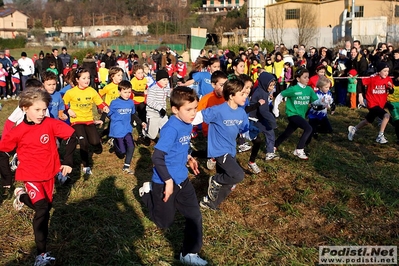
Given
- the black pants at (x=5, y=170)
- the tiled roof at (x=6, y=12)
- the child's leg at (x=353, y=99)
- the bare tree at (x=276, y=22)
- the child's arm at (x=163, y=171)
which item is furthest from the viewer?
the tiled roof at (x=6, y=12)

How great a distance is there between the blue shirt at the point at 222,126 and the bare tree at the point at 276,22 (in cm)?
4125

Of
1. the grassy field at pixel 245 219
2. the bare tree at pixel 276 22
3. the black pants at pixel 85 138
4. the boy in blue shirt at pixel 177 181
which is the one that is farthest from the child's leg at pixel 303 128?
the bare tree at pixel 276 22

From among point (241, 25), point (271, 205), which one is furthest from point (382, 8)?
point (271, 205)

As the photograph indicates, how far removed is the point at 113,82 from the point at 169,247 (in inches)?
194

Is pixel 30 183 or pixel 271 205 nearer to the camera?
pixel 30 183

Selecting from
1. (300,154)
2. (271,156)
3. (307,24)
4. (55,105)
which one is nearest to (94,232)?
(55,105)

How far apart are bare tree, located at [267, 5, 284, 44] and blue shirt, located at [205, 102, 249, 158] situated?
4125 cm

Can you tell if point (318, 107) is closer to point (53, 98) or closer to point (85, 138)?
point (85, 138)

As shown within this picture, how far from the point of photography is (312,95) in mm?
7332

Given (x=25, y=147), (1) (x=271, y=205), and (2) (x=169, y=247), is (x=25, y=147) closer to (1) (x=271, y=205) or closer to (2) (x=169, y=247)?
(2) (x=169, y=247)

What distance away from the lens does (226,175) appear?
5.00m

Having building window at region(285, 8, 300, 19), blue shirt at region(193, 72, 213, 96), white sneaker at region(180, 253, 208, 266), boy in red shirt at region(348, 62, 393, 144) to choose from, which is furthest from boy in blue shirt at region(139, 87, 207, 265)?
building window at region(285, 8, 300, 19)

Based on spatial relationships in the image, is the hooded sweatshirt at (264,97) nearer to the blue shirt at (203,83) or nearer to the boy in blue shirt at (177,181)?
the blue shirt at (203,83)

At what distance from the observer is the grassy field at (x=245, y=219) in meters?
4.18
